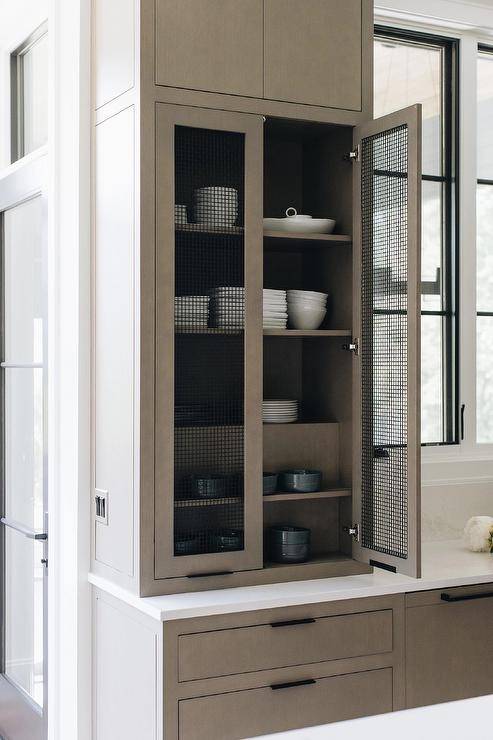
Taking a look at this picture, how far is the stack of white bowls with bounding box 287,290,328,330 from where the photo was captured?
288 centimetres

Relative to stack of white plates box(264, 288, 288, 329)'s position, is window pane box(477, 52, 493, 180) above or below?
above

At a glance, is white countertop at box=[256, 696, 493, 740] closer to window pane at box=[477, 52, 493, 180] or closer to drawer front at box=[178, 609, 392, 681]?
drawer front at box=[178, 609, 392, 681]

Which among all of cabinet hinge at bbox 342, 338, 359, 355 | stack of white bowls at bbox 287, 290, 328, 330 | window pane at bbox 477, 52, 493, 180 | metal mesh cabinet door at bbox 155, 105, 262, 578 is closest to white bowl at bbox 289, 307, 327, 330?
stack of white bowls at bbox 287, 290, 328, 330

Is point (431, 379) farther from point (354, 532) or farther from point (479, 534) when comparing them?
point (354, 532)

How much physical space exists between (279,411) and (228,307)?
443mm

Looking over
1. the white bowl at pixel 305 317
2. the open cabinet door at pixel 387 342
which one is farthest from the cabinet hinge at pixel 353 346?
the white bowl at pixel 305 317

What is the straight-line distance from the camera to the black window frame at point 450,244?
3.67 meters

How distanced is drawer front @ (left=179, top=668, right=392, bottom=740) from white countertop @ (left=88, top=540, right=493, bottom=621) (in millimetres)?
241

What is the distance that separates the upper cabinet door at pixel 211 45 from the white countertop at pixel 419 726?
2.14m

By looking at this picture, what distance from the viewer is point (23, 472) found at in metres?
3.36

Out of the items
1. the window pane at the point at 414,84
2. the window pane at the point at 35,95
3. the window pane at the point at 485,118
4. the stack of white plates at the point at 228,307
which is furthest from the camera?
the window pane at the point at 485,118

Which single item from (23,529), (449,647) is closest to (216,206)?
(23,529)

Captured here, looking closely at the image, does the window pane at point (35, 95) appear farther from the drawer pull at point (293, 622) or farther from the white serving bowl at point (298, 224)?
the drawer pull at point (293, 622)

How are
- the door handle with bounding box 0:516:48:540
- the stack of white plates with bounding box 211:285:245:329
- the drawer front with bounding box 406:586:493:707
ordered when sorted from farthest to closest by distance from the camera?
the door handle with bounding box 0:516:48:540 < the drawer front with bounding box 406:586:493:707 < the stack of white plates with bounding box 211:285:245:329
